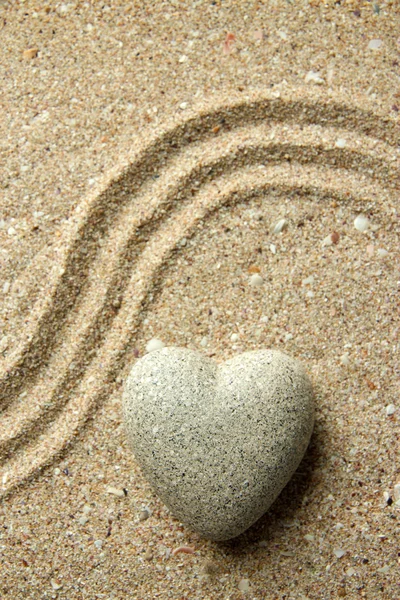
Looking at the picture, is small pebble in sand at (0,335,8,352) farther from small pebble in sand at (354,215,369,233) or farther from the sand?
small pebble in sand at (354,215,369,233)

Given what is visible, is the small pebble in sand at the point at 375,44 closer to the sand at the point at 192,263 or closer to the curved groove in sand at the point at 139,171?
the sand at the point at 192,263

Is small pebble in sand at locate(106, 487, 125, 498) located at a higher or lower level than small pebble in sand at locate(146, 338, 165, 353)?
lower

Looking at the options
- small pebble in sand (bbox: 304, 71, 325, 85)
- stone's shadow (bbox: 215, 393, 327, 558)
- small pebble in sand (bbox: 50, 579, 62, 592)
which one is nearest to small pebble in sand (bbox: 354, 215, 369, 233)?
small pebble in sand (bbox: 304, 71, 325, 85)

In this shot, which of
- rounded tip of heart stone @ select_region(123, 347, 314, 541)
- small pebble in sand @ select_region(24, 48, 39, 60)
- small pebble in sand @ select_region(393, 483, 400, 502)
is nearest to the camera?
rounded tip of heart stone @ select_region(123, 347, 314, 541)

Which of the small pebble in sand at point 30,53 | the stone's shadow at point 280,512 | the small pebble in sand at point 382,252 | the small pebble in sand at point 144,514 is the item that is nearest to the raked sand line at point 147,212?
the small pebble in sand at point 382,252

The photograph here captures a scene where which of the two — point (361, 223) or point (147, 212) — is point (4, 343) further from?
point (361, 223)

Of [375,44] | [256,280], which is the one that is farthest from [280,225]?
[375,44]

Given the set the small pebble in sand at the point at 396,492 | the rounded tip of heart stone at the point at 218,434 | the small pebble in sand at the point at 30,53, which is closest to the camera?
the rounded tip of heart stone at the point at 218,434
